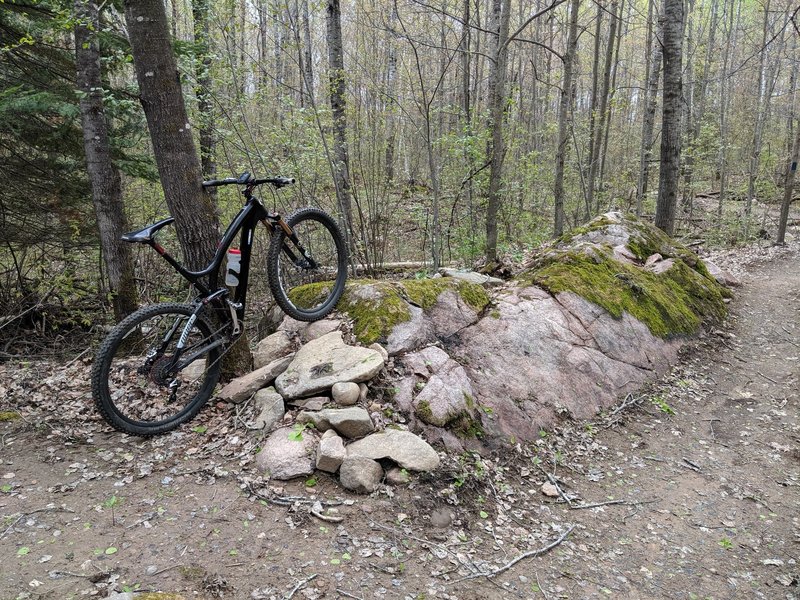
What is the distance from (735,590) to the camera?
287 centimetres

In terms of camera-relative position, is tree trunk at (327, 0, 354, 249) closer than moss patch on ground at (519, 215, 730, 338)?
No

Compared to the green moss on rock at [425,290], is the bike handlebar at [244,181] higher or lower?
higher

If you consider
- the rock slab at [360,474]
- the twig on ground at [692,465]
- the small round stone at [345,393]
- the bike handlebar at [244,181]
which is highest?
the bike handlebar at [244,181]

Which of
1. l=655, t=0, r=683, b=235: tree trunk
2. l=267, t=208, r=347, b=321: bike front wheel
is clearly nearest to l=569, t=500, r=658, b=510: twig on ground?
l=267, t=208, r=347, b=321: bike front wheel

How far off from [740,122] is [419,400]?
2501 cm

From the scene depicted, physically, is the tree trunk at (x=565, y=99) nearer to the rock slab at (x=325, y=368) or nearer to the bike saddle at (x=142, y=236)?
the rock slab at (x=325, y=368)

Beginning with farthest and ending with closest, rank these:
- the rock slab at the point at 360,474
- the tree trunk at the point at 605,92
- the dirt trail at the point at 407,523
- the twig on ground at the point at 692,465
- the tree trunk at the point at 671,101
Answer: the tree trunk at the point at 605,92 → the tree trunk at the point at 671,101 → the twig on ground at the point at 692,465 → the rock slab at the point at 360,474 → the dirt trail at the point at 407,523

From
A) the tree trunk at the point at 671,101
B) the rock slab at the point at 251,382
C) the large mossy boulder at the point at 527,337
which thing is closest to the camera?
the rock slab at the point at 251,382

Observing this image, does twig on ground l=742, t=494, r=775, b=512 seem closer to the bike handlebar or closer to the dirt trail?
the dirt trail

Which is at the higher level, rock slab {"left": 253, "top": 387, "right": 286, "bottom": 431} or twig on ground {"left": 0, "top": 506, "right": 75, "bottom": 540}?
rock slab {"left": 253, "top": 387, "right": 286, "bottom": 431}

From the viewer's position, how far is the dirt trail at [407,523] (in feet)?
8.29

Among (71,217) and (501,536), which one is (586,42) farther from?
(501,536)

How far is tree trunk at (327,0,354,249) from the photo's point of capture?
281 inches

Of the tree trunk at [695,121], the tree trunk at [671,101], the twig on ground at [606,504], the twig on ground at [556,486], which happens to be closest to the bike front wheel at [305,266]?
the twig on ground at [556,486]
